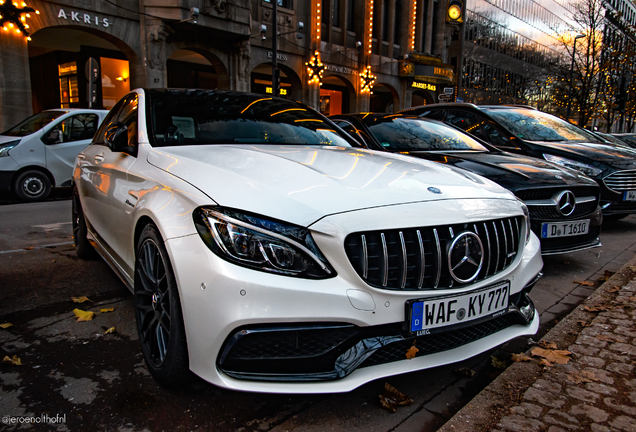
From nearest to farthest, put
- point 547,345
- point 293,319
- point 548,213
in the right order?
1. point 293,319
2. point 547,345
3. point 548,213

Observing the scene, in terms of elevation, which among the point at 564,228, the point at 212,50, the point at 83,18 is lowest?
the point at 564,228

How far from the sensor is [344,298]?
177 centimetres

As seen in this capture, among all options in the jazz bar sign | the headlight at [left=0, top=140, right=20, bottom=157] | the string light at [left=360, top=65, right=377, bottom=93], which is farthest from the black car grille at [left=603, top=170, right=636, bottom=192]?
the string light at [left=360, top=65, right=377, bottom=93]

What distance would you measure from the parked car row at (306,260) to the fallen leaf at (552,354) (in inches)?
11.3

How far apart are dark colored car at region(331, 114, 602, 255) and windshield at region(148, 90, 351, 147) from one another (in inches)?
30.7

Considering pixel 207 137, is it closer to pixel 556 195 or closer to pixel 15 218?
pixel 556 195

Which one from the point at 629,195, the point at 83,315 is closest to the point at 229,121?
the point at 83,315

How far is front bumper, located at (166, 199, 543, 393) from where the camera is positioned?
1.74m

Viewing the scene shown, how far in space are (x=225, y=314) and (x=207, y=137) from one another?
5.21ft

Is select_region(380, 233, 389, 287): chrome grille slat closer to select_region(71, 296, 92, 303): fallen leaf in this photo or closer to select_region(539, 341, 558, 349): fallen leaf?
select_region(539, 341, 558, 349): fallen leaf

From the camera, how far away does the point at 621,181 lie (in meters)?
6.02

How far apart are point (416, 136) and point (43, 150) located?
728 cm

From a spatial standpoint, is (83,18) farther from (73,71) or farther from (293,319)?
(293,319)

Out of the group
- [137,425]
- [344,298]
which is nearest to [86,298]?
[137,425]
